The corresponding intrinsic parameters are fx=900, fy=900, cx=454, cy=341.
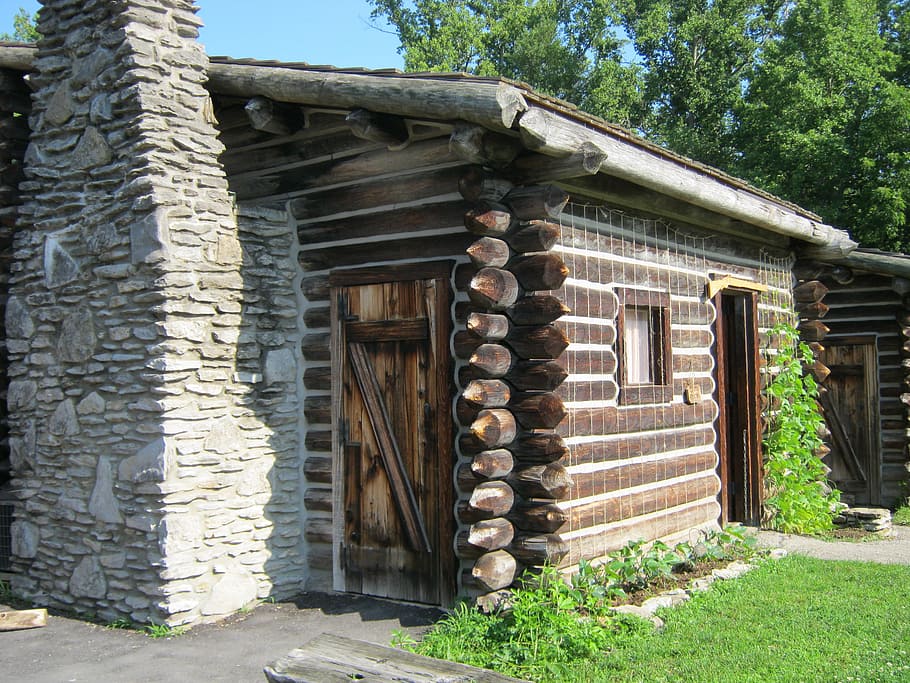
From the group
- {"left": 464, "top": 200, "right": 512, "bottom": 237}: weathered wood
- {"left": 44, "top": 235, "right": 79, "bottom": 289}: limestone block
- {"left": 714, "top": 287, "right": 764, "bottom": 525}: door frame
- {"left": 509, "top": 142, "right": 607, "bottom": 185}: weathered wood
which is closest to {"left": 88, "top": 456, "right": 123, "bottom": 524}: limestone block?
{"left": 44, "top": 235, "right": 79, "bottom": 289}: limestone block

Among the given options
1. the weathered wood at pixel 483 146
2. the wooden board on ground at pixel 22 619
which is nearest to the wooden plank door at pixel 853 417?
the weathered wood at pixel 483 146

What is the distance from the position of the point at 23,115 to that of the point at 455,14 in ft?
72.1

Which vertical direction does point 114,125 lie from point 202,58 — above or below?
below

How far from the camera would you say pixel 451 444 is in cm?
650

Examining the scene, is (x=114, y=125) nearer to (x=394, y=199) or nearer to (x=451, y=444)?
(x=394, y=199)

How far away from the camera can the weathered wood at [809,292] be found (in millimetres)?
10875

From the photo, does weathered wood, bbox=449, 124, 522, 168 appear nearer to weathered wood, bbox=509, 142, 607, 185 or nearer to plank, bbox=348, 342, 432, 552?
weathered wood, bbox=509, 142, 607, 185

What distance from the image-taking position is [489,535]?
5879mm

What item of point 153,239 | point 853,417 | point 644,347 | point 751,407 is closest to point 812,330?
point 751,407

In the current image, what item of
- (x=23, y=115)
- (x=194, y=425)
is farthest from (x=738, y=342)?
(x=23, y=115)

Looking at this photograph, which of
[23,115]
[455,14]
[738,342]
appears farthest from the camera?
[455,14]

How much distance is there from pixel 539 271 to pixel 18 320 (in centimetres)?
443

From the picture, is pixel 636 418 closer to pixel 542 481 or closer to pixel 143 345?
pixel 542 481

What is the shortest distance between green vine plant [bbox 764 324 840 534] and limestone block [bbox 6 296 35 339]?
7330 mm
